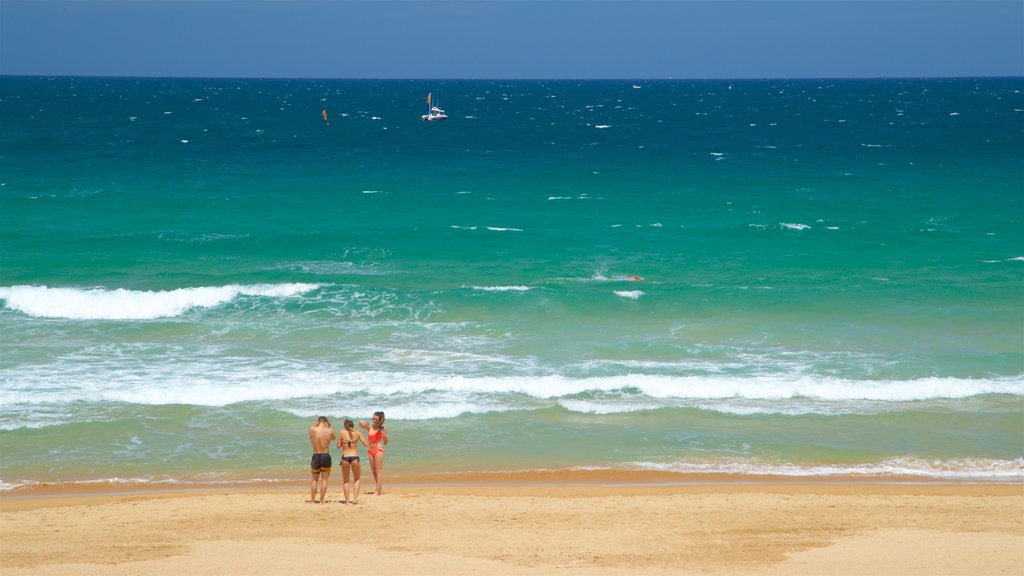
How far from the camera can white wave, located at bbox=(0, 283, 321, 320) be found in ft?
84.7

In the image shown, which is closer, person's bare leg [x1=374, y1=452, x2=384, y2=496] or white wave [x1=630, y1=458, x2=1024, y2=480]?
person's bare leg [x1=374, y1=452, x2=384, y2=496]

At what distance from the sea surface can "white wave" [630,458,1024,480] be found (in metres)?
0.07

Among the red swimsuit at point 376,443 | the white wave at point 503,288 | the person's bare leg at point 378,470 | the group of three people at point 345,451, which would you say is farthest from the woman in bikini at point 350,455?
the white wave at point 503,288

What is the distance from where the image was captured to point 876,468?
16.2m

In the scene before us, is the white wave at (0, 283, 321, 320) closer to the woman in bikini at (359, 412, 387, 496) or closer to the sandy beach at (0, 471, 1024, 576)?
the sandy beach at (0, 471, 1024, 576)

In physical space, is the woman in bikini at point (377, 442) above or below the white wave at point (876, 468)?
above

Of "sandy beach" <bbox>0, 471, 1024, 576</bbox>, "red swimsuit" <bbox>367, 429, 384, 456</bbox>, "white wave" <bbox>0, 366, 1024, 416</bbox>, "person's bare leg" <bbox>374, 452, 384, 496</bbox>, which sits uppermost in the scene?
"white wave" <bbox>0, 366, 1024, 416</bbox>

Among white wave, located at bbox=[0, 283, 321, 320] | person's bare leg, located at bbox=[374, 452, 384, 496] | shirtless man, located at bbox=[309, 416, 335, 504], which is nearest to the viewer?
shirtless man, located at bbox=[309, 416, 335, 504]

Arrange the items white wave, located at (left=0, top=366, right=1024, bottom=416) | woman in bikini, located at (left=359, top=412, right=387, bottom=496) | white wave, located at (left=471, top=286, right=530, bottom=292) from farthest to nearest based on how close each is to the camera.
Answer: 1. white wave, located at (left=471, top=286, right=530, bottom=292)
2. white wave, located at (left=0, top=366, right=1024, bottom=416)
3. woman in bikini, located at (left=359, top=412, right=387, bottom=496)

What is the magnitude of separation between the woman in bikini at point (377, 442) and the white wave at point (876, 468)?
4493mm

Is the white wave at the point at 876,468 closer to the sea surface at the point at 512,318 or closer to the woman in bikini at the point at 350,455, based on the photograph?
the sea surface at the point at 512,318

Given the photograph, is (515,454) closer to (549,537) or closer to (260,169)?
(549,537)

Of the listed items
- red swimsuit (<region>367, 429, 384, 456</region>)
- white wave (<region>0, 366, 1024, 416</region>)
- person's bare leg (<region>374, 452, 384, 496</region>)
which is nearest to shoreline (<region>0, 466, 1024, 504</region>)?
person's bare leg (<region>374, 452, 384, 496</region>)

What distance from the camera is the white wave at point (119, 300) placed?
84.7ft
